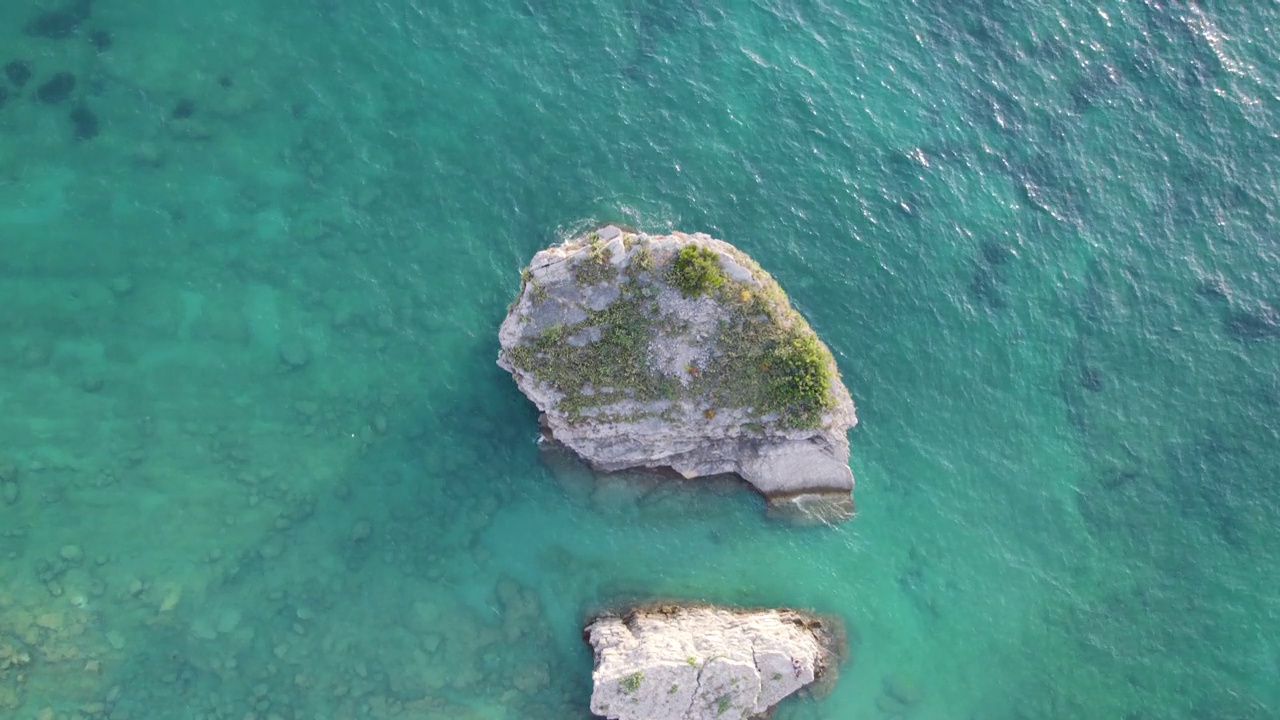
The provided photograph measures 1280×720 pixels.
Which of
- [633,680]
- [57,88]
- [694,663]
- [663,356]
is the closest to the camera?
[633,680]

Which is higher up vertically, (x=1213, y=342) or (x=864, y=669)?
(x=1213, y=342)

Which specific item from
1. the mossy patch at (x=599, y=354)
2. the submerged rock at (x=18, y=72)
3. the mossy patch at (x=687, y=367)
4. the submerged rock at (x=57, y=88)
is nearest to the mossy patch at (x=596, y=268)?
the mossy patch at (x=687, y=367)

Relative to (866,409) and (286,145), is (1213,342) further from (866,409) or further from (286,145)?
(286,145)

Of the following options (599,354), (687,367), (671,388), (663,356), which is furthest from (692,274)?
(599,354)

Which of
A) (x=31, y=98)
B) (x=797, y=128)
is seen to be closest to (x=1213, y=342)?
(x=797, y=128)

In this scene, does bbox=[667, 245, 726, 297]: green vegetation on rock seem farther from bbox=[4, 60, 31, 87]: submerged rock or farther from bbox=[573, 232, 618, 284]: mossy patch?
bbox=[4, 60, 31, 87]: submerged rock

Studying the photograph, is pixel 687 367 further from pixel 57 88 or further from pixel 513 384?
pixel 57 88
